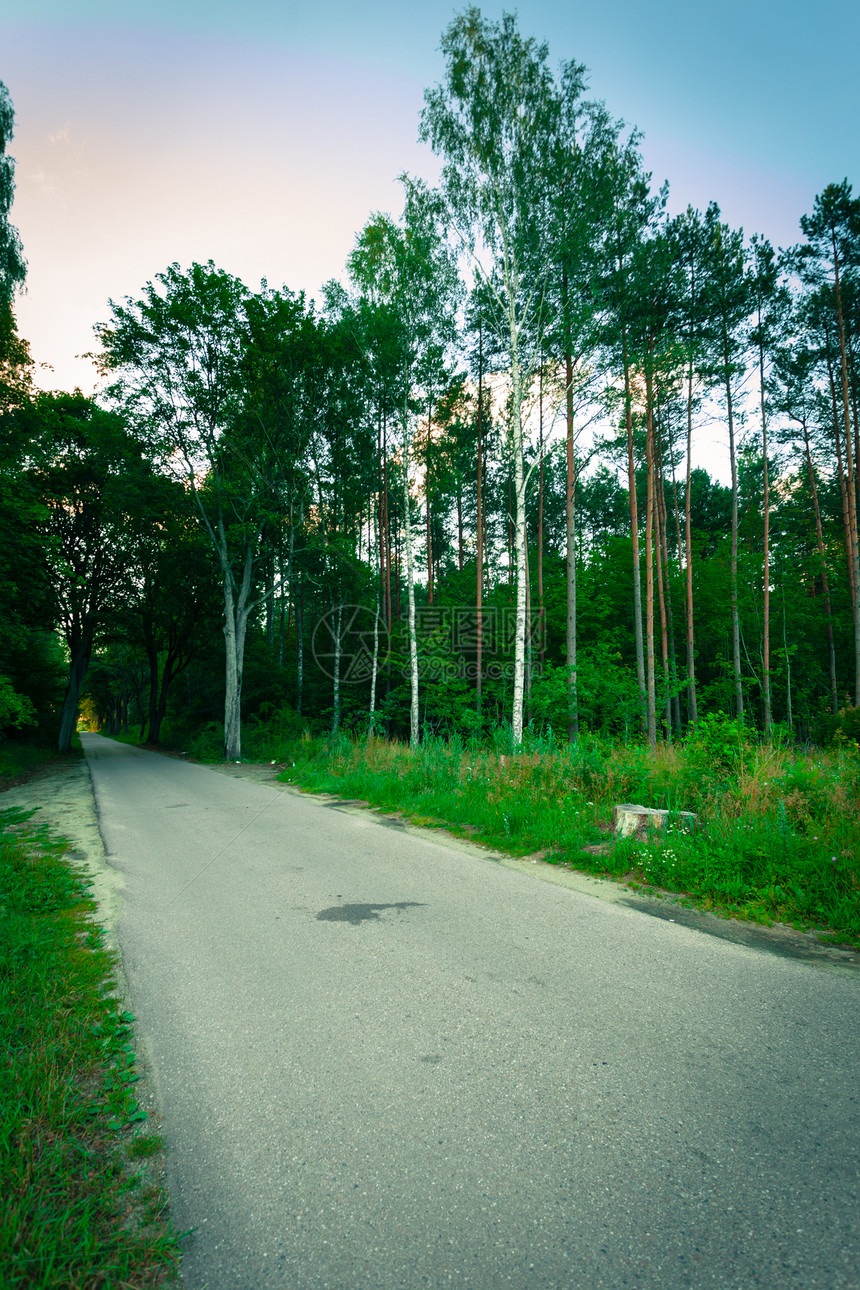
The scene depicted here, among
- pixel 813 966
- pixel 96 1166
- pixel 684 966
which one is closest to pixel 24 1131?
pixel 96 1166

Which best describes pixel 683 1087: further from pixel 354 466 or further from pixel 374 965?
pixel 354 466

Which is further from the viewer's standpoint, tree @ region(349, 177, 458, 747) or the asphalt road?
tree @ region(349, 177, 458, 747)

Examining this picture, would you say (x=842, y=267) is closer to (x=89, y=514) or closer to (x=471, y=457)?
(x=471, y=457)

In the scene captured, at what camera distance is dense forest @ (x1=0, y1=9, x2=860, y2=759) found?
11891 millimetres

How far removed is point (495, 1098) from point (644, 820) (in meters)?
3.96

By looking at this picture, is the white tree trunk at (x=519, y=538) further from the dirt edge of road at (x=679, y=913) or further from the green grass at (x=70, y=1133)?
the green grass at (x=70, y=1133)

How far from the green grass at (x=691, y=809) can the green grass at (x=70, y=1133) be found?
4.06 meters

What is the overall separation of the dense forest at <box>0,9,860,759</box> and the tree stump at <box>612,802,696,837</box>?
517 cm

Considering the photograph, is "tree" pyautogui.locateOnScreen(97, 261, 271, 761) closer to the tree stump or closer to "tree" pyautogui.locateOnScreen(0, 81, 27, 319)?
"tree" pyautogui.locateOnScreen(0, 81, 27, 319)

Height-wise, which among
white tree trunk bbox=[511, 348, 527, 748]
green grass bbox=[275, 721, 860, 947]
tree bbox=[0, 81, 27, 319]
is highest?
tree bbox=[0, 81, 27, 319]

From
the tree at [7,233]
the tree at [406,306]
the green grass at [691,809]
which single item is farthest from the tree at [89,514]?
the green grass at [691,809]

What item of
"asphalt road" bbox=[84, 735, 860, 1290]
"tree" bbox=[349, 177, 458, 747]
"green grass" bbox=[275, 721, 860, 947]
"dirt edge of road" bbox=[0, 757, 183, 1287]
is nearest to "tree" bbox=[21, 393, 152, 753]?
"dirt edge of road" bbox=[0, 757, 183, 1287]

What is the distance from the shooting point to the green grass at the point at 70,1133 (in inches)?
58.7

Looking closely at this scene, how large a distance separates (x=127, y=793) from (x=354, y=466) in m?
13.4
